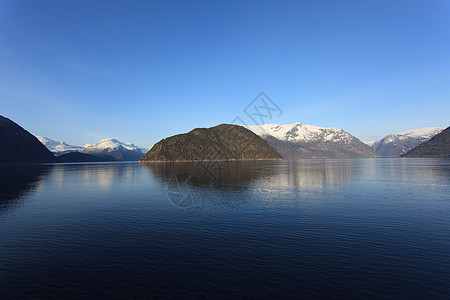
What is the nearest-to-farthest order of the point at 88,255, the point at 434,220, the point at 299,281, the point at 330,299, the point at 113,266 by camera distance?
the point at 330,299 < the point at 299,281 < the point at 113,266 < the point at 88,255 < the point at 434,220

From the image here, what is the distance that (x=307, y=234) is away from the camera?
98.6 ft

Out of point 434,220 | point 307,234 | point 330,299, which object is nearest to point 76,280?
point 330,299

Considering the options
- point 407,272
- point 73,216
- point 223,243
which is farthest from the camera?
point 73,216

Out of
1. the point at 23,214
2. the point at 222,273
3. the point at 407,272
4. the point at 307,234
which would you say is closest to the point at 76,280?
the point at 222,273

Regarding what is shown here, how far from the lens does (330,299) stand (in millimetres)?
16078

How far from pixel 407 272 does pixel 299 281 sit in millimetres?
10603

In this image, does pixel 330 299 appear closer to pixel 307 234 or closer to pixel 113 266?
pixel 307 234

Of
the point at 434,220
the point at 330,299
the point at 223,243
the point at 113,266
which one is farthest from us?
the point at 434,220

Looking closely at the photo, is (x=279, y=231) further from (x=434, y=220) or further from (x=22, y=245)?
(x=22, y=245)

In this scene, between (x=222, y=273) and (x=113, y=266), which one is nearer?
(x=222, y=273)

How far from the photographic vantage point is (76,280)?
19.1 meters

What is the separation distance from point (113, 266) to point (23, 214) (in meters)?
36.8

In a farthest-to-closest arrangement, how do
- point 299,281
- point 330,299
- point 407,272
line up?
1. point 407,272
2. point 299,281
3. point 330,299

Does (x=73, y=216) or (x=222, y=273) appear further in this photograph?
(x=73, y=216)
